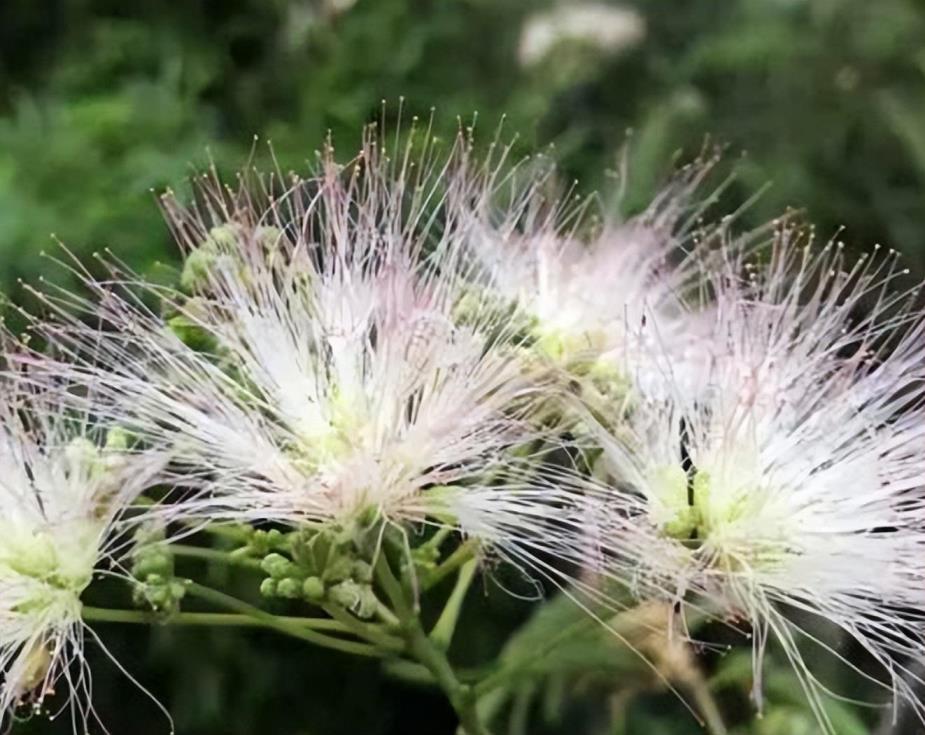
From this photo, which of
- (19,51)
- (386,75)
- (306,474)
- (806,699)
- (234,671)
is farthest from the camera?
(19,51)

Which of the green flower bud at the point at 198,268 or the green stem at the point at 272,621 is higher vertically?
the green flower bud at the point at 198,268

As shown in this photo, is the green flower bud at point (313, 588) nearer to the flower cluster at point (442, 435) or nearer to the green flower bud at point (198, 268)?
the flower cluster at point (442, 435)

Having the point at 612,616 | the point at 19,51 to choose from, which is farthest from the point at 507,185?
the point at 19,51

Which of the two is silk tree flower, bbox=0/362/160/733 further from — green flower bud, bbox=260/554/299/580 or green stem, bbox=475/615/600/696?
green stem, bbox=475/615/600/696

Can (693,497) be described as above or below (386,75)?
below

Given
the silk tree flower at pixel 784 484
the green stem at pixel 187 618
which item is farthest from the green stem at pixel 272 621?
the silk tree flower at pixel 784 484

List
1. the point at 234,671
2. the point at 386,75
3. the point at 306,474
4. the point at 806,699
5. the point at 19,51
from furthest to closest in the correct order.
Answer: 1. the point at 19,51
2. the point at 386,75
3. the point at 234,671
4. the point at 806,699
5. the point at 306,474

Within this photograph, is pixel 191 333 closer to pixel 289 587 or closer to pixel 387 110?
pixel 289 587

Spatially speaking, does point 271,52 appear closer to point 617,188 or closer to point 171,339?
point 617,188
